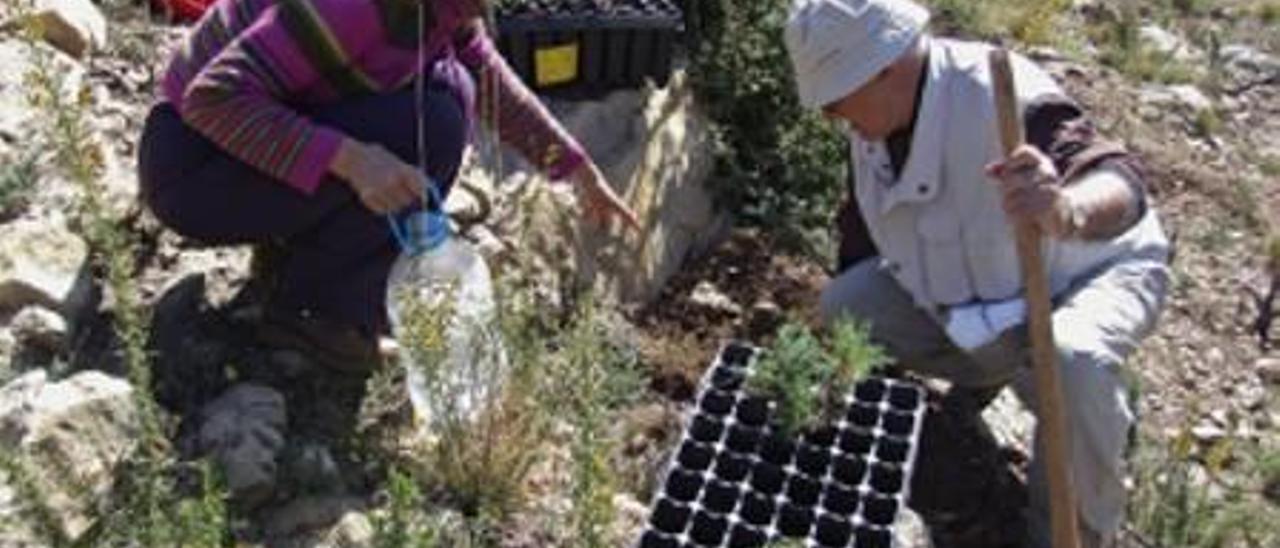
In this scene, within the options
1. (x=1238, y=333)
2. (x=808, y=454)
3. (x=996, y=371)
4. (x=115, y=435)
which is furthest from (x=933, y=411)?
(x=115, y=435)

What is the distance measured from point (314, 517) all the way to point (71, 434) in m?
0.48

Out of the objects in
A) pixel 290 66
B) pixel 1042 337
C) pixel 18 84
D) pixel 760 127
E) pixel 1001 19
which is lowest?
pixel 1001 19

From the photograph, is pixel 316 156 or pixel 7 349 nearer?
pixel 316 156

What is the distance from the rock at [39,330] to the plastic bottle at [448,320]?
660 millimetres

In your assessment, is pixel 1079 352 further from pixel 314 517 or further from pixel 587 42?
pixel 587 42

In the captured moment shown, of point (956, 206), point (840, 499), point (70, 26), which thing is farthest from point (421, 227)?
point (70, 26)

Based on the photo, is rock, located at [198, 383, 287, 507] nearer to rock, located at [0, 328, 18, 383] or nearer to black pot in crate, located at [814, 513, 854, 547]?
rock, located at [0, 328, 18, 383]

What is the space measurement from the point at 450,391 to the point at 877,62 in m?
1.02

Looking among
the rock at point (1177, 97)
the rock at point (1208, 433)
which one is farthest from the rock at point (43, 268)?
the rock at point (1177, 97)

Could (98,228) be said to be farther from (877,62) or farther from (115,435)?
(877,62)

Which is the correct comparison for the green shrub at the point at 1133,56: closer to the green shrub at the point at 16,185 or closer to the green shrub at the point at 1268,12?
the green shrub at the point at 1268,12

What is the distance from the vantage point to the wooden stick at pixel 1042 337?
2.78 meters

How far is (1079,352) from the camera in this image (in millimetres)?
3549

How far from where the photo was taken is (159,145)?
3510 millimetres
